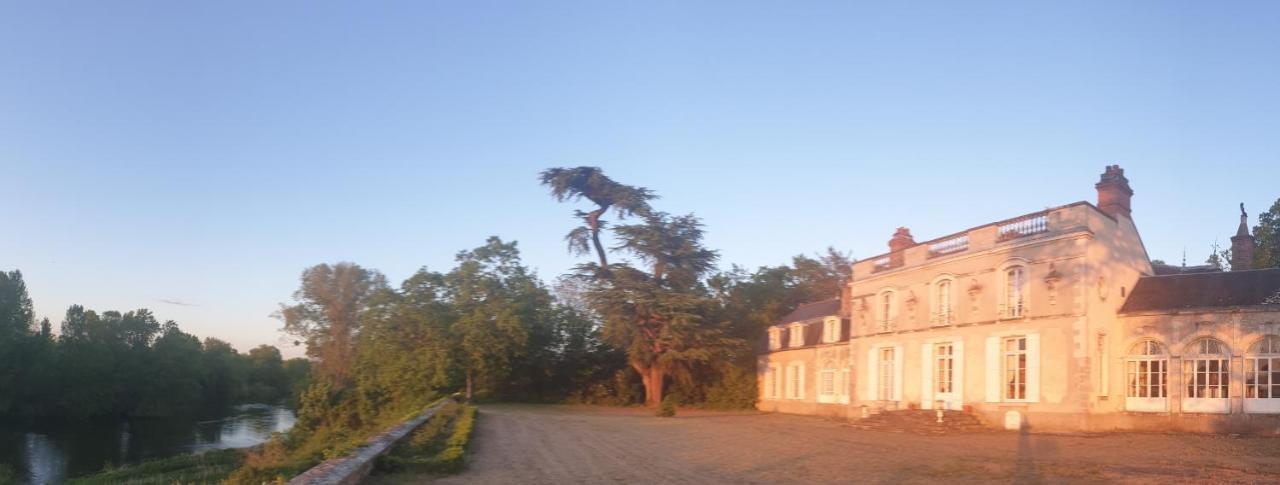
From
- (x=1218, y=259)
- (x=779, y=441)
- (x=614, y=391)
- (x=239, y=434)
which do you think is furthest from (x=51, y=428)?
(x=1218, y=259)

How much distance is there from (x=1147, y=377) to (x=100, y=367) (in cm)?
5934

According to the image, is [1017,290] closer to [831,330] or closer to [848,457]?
[848,457]

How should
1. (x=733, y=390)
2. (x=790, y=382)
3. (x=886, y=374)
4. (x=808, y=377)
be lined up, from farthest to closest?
1. (x=733, y=390)
2. (x=790, y=382)
3. (x=808, y=377)
4. (x=886, y=374)

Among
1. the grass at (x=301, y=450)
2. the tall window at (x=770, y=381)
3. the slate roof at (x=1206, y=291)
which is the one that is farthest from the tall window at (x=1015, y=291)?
the tall window at (x=770, y=381)

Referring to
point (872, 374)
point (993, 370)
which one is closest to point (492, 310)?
point (872, 374)

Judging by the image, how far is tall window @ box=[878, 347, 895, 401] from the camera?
1109 inches

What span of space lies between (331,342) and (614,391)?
19.4m

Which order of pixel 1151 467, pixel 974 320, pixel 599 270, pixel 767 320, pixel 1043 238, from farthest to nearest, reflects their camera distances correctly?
pixel 767 320 < pixel 599 270 < pixel 974 320 < pixel 1043 238 < pixel 1151 467

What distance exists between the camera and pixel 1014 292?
2303 centimetres

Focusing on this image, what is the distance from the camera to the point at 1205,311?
2012 cm

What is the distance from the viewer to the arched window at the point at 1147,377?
20.9m

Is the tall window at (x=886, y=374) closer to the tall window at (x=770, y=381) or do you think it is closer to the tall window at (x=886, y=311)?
the tall window at (x=886, y=311)

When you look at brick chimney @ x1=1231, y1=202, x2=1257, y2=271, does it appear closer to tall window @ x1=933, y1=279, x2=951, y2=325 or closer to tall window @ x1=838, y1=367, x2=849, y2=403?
tall window @ x1=933, y1=279, x2=951, y2=325

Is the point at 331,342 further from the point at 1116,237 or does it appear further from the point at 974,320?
the point at 1116,237
